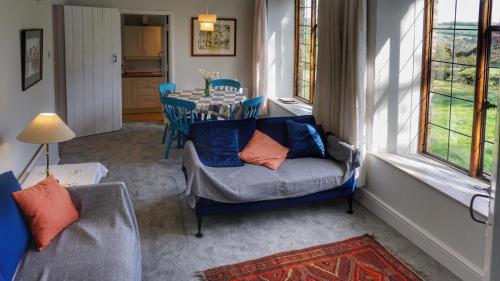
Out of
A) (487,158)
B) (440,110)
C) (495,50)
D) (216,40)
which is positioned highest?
(216,40)

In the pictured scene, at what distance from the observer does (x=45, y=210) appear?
275cm

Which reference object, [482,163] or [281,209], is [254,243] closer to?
[281,209]

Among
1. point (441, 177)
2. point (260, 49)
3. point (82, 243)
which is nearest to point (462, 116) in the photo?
point (441, 177)

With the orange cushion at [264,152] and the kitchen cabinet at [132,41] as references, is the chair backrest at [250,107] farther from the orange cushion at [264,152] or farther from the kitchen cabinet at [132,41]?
the kitchen cabinet at [132,41]

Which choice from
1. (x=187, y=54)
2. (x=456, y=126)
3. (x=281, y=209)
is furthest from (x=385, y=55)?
(x=187, y=54)

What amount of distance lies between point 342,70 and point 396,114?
67 centimetres

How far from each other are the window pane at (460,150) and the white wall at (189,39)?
484 centimetres

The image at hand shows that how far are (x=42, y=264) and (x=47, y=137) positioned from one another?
3.41 ft

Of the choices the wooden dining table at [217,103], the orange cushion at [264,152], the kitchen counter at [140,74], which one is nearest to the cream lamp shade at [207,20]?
the wooden dining table at [217,103]

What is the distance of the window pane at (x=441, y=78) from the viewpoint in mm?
3855

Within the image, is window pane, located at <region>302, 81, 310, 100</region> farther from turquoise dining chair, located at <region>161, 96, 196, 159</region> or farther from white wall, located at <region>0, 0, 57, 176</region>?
white wall, located at <region>0, 0, 57, 176</region>

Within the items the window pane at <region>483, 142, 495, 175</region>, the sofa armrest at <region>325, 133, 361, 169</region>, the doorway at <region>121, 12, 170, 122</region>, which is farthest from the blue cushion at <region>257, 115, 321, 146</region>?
the doorway at <region>121, 12, 170, 122</region>

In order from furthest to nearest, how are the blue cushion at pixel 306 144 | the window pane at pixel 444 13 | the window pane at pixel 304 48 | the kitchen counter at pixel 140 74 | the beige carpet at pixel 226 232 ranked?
the kitchen counter at pixel 140 74 < the window pane at pixel 304 48 < the blue cushion at pixel 306 144 < the window pane at pixel 444 13 < the beige carpet at pixel 226 232

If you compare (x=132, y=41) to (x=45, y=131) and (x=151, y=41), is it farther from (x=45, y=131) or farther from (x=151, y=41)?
(x=45, y=131)
